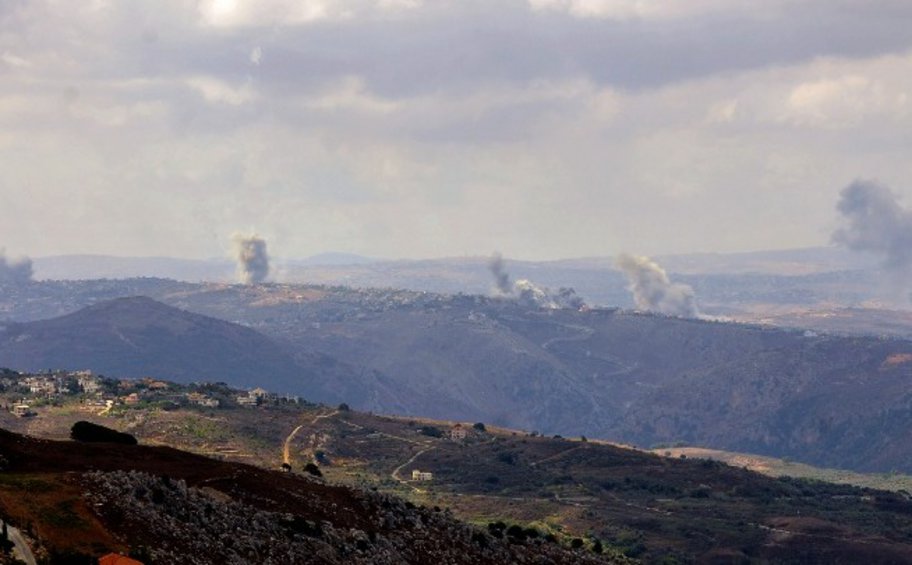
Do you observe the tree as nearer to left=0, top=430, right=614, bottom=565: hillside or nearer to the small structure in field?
left=0, top=430, right=614, bottom=565: hillside

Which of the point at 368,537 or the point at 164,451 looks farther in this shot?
the point at 164,451

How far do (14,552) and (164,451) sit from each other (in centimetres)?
5477

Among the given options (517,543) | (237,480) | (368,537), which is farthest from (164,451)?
(517,543)

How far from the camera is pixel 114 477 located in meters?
105

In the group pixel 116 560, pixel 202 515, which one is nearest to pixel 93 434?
pixel 202 515

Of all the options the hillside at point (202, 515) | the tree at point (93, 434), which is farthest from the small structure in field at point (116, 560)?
the tree at point (93, 434)

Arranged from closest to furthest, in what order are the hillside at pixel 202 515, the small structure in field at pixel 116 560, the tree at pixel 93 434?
the small structure in field at pixel 116 560
the hillside at pixel 202 515
the tree at pixel 93 434

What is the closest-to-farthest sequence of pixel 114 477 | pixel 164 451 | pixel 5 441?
1. pixel 114 477
2. pixel 5 441
3. pixel 164 451

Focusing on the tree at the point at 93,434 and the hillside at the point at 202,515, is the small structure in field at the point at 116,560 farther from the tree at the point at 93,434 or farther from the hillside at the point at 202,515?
the tree at the point at 93,434

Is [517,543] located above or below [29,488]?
below

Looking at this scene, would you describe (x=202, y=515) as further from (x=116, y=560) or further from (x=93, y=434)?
(x=93, y=434)

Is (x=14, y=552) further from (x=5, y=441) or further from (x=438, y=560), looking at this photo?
(x=438, y=560)

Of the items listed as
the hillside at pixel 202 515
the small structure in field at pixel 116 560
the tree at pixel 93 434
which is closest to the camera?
the small structure in field at pixel 116 560

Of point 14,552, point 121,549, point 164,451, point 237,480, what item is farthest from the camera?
point 164,451
